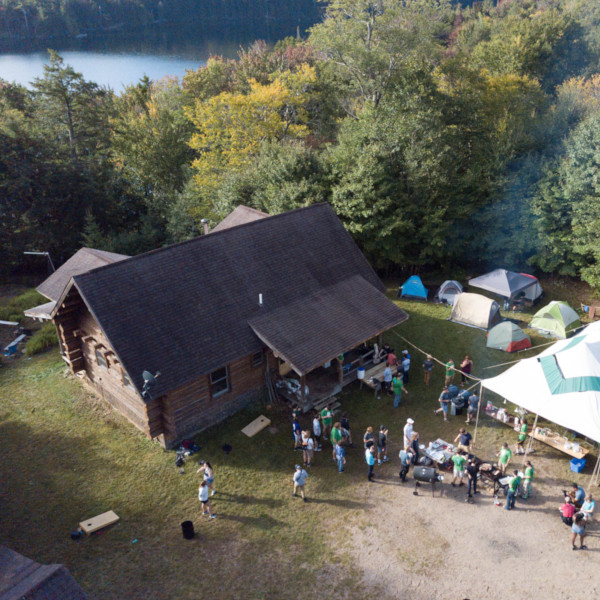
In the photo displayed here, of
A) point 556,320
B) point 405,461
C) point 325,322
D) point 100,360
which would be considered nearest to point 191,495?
point 100,360

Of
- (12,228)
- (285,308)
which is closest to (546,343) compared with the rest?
(285,308)

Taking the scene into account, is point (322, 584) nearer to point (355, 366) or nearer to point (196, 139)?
point (355, 366)

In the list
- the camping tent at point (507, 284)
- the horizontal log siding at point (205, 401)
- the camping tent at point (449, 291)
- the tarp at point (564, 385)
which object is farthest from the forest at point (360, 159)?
the horizontal log siding at point (205, 401)

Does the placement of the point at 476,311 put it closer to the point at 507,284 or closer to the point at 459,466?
the point at 507,284

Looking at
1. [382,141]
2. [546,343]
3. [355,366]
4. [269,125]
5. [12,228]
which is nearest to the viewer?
[355,366]

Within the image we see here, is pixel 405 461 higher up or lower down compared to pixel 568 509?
lower down

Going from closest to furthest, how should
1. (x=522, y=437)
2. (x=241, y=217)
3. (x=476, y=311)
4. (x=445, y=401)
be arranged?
(x=522, y=437) < (x=445, y=401) < (x=476, y=311) < (x=241, y=217)

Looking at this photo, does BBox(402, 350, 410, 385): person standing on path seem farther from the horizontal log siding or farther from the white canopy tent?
the horizontal log siding
